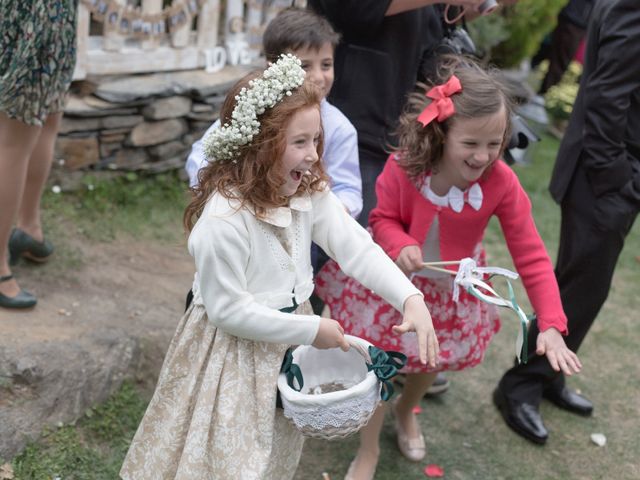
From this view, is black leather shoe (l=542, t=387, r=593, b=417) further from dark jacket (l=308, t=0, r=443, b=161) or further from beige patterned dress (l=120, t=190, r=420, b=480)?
beige patterned dress (l=120, t=190, r=420, b=480)

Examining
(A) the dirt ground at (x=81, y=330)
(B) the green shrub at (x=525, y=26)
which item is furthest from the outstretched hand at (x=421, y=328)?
(B) the green shrub at (x=525, y=26)

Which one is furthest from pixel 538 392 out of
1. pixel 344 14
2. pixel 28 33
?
pixel 28 33

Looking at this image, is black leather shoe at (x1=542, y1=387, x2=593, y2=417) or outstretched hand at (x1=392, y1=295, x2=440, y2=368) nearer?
outstretched hand at (x1=392, y1=295, x2=440, y2=368)

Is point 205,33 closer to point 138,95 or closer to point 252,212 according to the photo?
point 138,95

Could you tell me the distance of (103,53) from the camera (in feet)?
14.8

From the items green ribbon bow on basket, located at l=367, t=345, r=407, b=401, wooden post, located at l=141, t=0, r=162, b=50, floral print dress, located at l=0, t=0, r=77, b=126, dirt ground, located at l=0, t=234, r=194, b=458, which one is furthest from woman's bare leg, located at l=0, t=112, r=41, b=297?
wooden post, located at l=141, t=0, r=162, b=50

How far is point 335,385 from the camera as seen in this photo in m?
2.35

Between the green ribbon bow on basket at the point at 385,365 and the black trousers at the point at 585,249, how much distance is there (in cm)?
133

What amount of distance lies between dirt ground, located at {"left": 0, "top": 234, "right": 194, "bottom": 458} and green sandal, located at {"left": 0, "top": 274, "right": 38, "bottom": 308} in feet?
0.11

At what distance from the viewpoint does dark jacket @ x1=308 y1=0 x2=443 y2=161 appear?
289 cm

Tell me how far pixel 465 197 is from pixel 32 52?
1.62m

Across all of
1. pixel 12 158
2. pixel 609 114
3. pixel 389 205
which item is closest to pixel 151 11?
pixel 12 158

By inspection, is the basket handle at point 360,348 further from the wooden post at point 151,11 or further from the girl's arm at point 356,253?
the wooden post at point 151,11

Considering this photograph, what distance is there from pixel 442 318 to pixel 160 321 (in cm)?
135
